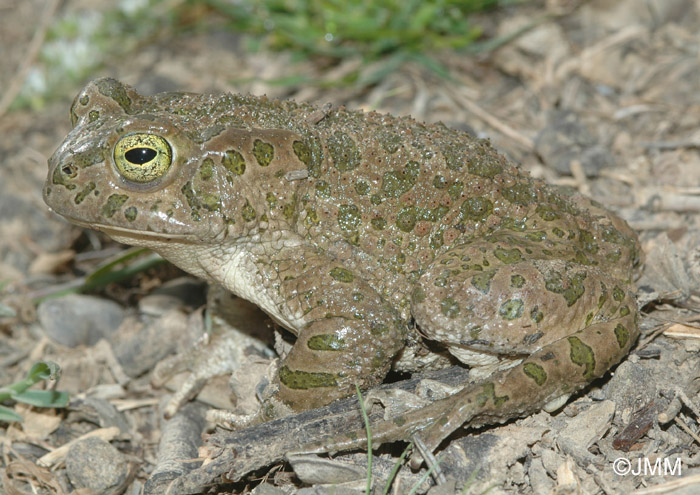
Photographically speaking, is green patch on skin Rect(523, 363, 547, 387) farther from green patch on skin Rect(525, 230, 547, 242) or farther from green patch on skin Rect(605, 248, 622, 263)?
green patch on skin Rect(605, 248, 622, 263)

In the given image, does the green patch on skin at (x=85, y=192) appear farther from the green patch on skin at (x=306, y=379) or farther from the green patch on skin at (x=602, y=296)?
the green patch on skin at (x=602, y=296)

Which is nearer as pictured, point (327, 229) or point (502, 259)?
point (502, 259)

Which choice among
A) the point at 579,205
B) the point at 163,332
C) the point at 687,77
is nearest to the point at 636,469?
the point at 579,205

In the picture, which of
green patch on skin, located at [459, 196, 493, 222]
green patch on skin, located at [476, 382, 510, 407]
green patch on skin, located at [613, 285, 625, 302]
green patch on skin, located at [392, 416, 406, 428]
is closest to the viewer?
green patch on skin, located at [476, 382, 510, 407]

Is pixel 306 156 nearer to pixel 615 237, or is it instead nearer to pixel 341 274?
pixel 341 274

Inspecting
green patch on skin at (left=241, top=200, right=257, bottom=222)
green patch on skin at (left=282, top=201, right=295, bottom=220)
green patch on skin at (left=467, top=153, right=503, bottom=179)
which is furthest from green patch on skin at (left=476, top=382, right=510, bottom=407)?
green patch on skin at (left=241, top=200, right=257, bottom=222)

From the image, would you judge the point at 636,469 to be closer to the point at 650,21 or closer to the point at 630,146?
the point at 630,146
